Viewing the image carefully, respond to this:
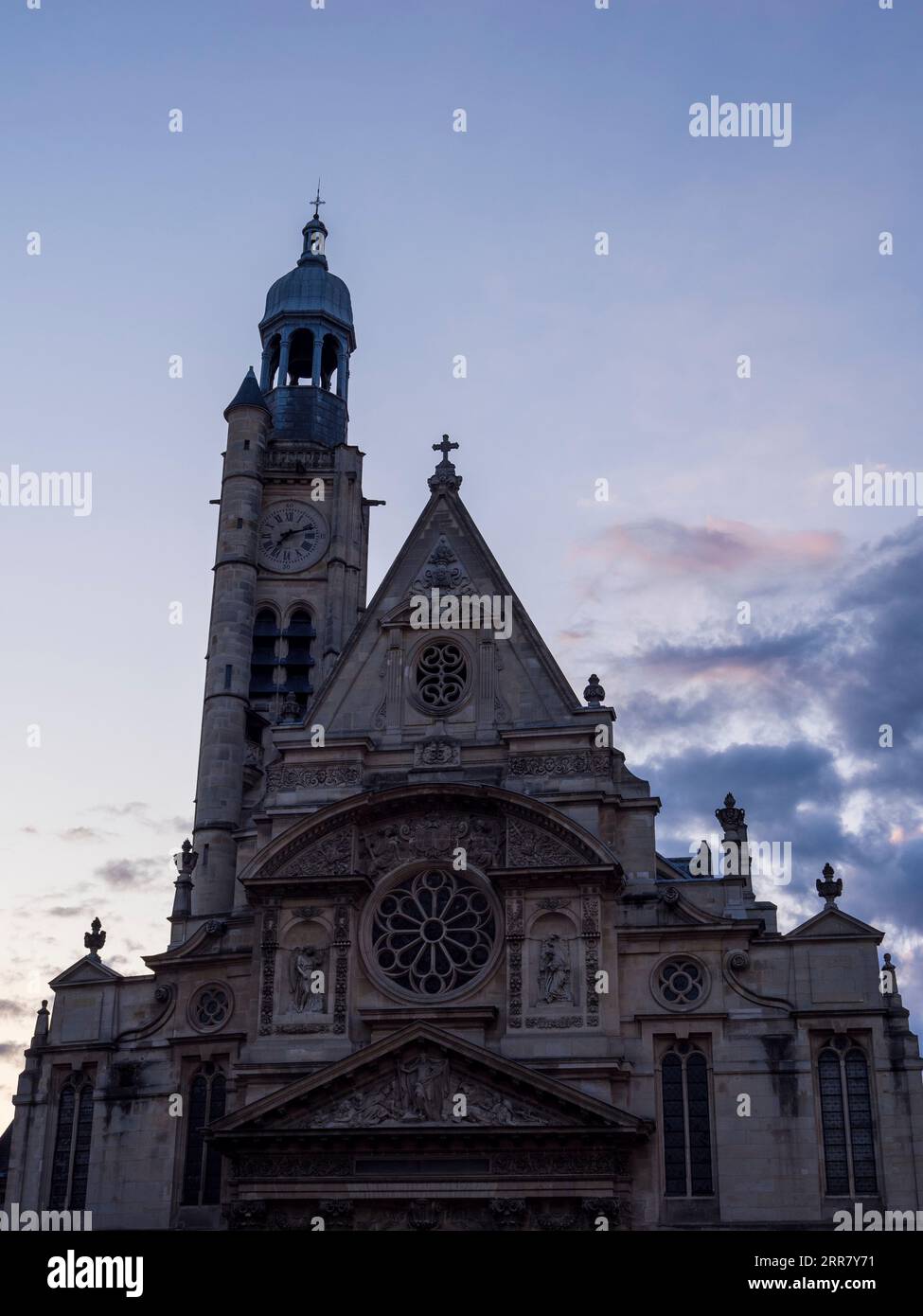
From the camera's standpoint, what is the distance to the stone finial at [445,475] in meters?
36.5

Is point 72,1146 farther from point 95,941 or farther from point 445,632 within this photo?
point 445,632

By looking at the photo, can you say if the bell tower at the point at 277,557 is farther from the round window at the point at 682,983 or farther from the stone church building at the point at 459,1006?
the round window at the point at 682,983

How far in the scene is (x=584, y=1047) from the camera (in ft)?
98.0

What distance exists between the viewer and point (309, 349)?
47844mm

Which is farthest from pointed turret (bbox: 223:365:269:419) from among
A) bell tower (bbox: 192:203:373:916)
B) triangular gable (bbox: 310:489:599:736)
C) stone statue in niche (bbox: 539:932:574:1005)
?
stone statue in niche (bbox: 539:932:574:1005)

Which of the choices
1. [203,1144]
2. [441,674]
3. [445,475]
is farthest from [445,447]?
[203,1144]

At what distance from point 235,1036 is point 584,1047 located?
737cm

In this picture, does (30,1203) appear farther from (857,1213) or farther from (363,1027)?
(857,1213)

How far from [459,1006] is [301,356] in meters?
23.8

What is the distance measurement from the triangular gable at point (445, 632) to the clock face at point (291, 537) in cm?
758

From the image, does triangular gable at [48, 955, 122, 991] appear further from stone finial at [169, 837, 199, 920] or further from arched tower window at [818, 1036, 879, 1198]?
arched tower window at [818, 1036, 879, 1198]

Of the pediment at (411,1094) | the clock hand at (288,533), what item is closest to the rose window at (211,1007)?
the pediment at (411,1094)

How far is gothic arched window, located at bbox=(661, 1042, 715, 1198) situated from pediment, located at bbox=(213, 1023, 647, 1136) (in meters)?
1.10
